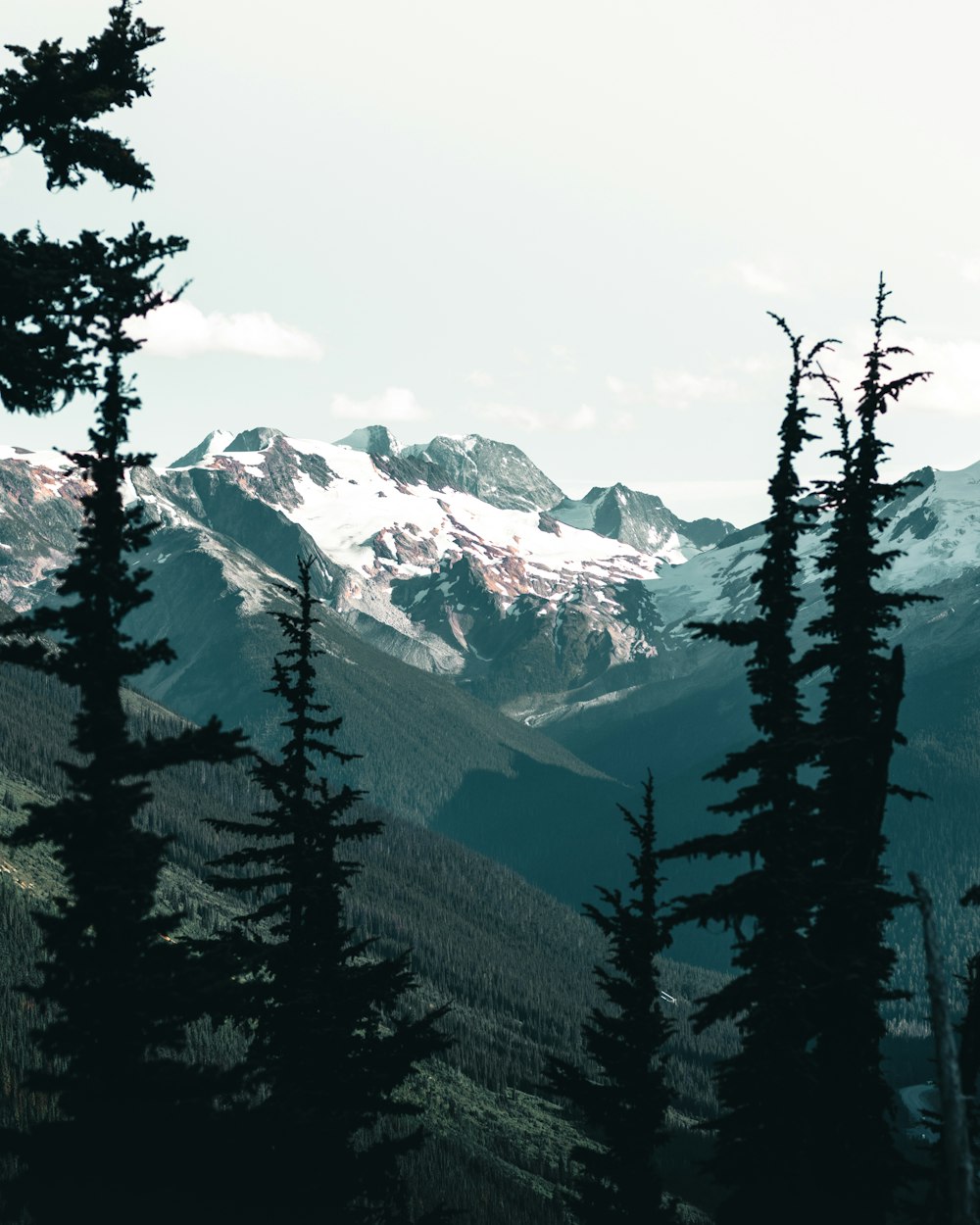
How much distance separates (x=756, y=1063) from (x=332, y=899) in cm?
1175

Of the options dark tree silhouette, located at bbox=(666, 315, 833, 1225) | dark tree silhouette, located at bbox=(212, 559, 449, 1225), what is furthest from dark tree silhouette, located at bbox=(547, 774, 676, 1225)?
dark tree silhouette, located at bbox=(666, 315, 833, 1225)

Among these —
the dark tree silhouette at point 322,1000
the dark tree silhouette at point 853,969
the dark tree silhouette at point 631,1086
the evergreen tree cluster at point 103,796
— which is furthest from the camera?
the dark tree silhouette at point 631,1086

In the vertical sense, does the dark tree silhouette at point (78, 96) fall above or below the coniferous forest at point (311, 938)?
above

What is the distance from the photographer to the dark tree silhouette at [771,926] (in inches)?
1091

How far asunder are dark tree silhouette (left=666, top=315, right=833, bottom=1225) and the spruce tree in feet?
34.1

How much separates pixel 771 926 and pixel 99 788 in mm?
13792

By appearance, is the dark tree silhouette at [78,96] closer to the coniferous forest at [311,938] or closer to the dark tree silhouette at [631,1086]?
the coniferous forest at [311,938]

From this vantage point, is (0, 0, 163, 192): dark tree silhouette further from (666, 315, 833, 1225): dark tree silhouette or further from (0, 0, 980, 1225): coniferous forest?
(666, 315, 833, 1225): dark tree silhouette

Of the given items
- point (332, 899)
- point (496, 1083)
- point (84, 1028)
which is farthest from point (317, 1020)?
point (496, 1083)

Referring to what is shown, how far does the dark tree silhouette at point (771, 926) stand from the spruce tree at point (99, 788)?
10.4 meters

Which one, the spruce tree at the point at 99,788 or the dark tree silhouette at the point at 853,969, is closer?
the spruce tree at the point at 99,788

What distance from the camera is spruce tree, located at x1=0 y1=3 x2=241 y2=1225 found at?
23031mm

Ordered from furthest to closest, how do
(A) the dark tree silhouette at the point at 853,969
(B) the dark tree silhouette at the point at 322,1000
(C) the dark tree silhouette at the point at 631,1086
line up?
(C) the dark tree silhouette at the point at 631,1086
(B) the dark tree silhouette at the point at 322,1000
(A) the dark tree silhouette at the point at 853,969

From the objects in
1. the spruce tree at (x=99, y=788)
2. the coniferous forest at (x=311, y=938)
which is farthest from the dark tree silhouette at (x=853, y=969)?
the spruce tree at (x=99, y=788)
